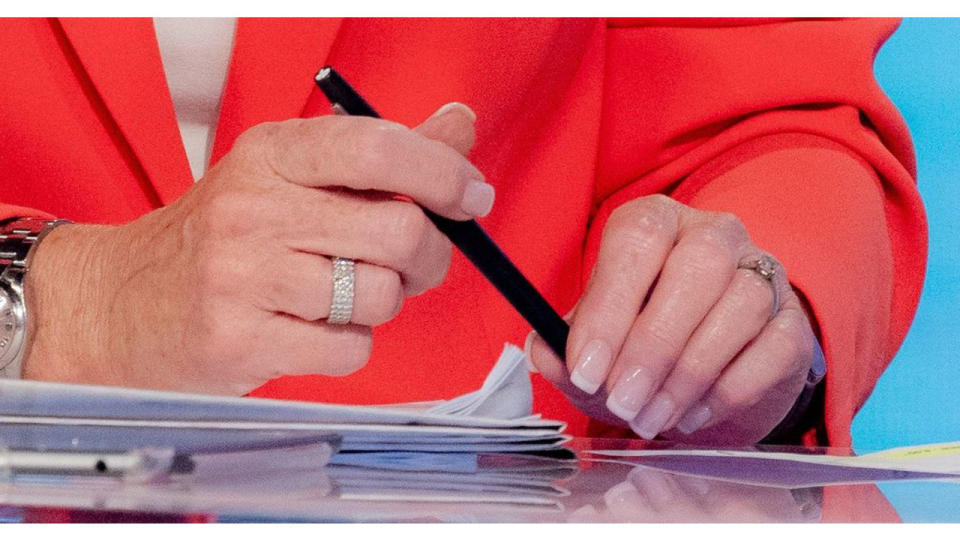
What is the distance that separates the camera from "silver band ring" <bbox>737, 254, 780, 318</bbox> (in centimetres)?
55

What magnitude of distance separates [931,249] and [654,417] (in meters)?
0.78

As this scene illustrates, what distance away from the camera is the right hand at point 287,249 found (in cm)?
44

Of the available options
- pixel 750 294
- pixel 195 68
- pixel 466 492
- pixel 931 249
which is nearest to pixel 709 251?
pixel 750 294

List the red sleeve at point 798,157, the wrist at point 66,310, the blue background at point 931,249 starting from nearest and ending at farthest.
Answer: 1. the wrist at point 66,310
2. the red sleeve at point 798,157
3. the blue background at point 931,249

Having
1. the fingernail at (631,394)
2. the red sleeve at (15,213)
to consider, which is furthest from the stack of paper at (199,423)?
the red sleeve at (15,213)

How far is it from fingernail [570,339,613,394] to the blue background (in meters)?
0.76

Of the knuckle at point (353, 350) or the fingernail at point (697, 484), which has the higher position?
the knuckle at point (353, 350)

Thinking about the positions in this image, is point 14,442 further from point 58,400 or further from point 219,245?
point 219,245

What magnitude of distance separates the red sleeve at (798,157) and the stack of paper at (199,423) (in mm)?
316

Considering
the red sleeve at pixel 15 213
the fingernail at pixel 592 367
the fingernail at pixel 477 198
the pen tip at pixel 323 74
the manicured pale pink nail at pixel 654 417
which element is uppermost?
the pen tip at pixel 323 74

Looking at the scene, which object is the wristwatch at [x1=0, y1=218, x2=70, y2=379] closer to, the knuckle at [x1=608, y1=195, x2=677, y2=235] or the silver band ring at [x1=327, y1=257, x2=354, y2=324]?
the silver band ring at [x1=327, y1=257, x2=354, y2=324]

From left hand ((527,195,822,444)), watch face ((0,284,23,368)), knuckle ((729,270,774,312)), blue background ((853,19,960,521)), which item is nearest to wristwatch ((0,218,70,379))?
watch face ((0,284,23,368))

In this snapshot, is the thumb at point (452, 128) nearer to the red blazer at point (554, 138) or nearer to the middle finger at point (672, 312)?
the middle finger at point (672, 312)

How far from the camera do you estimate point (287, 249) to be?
46cm
